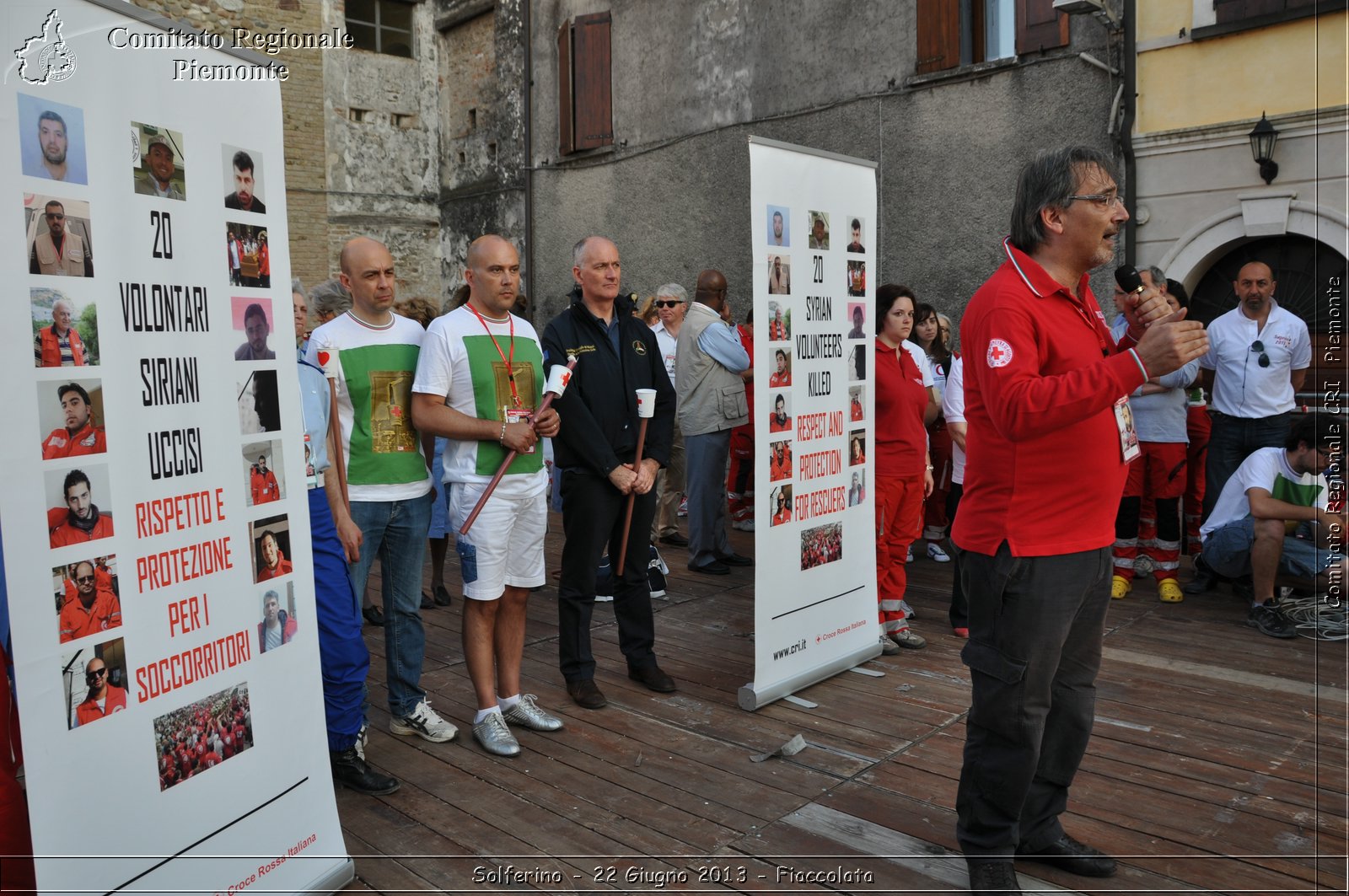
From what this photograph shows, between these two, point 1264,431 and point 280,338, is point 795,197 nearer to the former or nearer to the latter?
point 280,338

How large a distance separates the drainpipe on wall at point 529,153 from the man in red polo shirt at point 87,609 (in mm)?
13221

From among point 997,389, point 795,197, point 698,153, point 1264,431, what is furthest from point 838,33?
point 997,389

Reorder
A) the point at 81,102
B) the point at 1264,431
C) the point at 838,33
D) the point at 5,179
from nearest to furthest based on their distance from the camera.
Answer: the point at 5,179 < the point at 81,102 < the point at 1264,431 < the point at 838,33

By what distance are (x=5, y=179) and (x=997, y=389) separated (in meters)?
2.26

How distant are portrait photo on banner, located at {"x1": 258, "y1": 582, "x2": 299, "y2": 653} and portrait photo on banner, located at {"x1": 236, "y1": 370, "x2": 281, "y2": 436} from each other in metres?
0.42

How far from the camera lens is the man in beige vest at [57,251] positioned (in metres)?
2.18

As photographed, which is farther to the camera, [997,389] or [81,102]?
[997,389]

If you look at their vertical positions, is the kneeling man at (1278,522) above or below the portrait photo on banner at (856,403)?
below

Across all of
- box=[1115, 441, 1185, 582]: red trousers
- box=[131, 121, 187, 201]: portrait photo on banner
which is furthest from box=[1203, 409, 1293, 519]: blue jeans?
box=[131, 121, 187, 201]: portrait photo on banner

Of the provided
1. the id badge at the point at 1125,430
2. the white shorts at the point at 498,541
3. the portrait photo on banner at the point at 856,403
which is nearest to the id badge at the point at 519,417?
the white shorts at the point at 498,541

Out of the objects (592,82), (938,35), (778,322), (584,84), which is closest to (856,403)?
(778,322)

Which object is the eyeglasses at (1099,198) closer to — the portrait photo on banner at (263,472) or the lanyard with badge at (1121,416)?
the lanyard with badge at (1121,416)

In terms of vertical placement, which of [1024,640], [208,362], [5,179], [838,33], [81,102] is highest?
[838,33]

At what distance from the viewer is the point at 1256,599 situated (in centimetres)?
599
